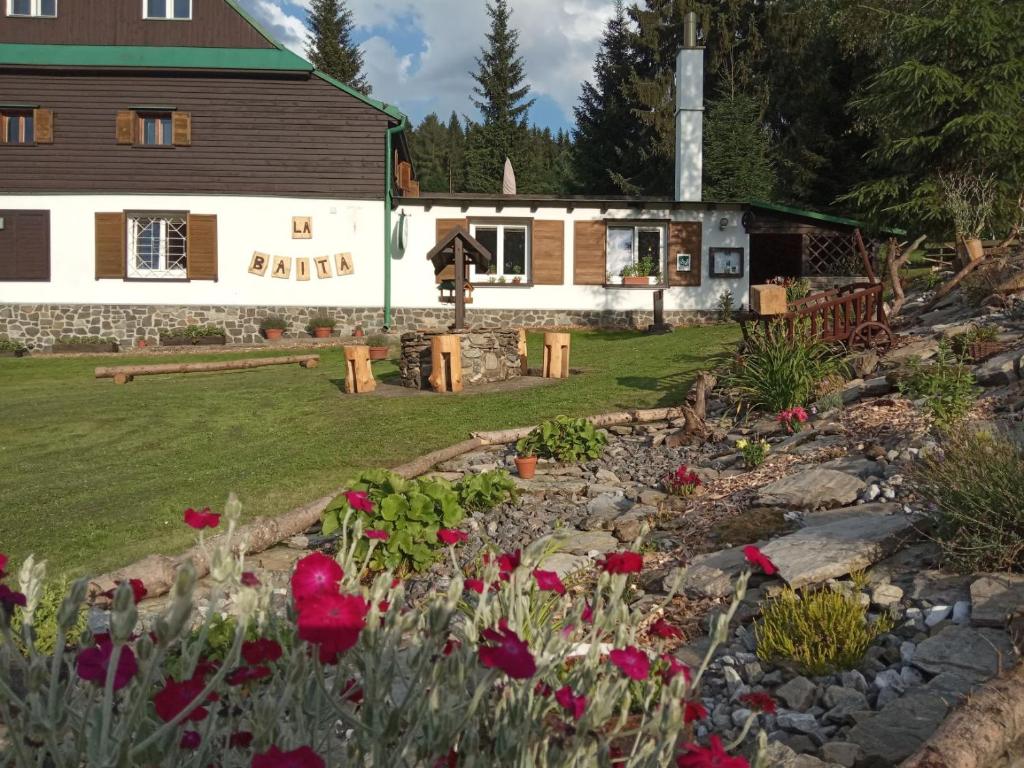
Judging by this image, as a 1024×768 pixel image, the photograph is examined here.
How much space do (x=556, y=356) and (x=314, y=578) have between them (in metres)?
11.0

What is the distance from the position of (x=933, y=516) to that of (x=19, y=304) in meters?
20.0

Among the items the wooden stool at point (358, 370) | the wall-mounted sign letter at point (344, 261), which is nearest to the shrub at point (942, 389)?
the wooden stool at point (358, 370)

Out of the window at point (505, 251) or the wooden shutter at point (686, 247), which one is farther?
the wooden shutter at point (686, 247)

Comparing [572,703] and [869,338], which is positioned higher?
[869,338]

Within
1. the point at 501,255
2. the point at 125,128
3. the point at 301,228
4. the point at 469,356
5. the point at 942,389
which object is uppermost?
the point at 125,128

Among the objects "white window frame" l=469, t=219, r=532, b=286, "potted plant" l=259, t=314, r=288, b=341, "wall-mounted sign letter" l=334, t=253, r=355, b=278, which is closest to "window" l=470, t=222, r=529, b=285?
"white window frame" l=469, t=219, r=532, b=286

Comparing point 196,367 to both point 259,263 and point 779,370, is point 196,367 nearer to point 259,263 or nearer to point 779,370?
point 259,263

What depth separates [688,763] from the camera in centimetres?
162

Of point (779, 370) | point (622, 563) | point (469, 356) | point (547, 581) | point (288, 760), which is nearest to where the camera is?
point (288, 760)

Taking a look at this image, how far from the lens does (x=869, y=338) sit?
33.5ft

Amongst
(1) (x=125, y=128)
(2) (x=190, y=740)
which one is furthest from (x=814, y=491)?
(1) (x=125, y=128)

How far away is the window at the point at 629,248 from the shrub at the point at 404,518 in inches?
635

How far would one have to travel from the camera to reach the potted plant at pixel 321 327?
64.1 feet

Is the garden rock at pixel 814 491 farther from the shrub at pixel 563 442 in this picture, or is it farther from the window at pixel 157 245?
the window at pixel 157 245
